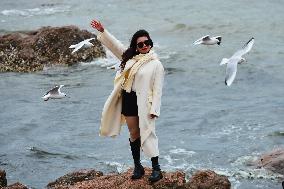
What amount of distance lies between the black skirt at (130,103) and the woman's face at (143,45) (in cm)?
47

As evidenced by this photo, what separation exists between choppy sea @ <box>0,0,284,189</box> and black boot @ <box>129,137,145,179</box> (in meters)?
2.71

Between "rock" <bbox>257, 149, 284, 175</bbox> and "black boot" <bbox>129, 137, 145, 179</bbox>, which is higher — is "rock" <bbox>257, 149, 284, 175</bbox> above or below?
below

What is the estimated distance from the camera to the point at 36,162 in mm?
11562

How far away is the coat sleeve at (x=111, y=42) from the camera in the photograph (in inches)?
279

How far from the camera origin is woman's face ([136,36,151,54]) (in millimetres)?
6945

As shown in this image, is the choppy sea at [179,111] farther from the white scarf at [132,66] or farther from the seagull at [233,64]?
the white scarf at [132,66]

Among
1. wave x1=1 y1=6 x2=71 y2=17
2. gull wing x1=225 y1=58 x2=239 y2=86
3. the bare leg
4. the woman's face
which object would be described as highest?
the woman's face

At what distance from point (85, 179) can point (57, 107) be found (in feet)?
22.5

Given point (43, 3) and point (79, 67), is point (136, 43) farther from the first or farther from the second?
point (43, 3)

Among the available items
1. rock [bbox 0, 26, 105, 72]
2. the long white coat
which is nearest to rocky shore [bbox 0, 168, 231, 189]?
the long white coat

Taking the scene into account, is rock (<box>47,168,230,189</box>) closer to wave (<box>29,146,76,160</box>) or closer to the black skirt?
the black skirt

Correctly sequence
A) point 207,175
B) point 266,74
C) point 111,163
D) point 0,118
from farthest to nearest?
1. point 266,74
2. point 0,118
3. point 111,163
4. point 207,175

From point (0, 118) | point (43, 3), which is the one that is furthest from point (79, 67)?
point (43, 3)

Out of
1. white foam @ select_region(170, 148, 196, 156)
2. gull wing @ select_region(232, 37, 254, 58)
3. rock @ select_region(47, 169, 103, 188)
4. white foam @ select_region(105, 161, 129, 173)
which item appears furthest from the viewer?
white foam @ select_region(170, 148, 196, 156)
